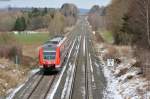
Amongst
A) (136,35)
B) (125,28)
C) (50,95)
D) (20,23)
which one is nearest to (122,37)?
(125,28)

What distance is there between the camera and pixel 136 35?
53.6m

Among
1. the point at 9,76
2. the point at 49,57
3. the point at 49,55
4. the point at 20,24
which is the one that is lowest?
the point at 20,24

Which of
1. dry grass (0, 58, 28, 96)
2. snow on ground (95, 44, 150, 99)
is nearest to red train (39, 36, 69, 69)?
dry grass (0, 58, 28, 96)

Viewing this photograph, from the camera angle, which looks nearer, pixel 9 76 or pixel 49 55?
pixel 9 76

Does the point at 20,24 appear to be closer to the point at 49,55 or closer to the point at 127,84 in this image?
the point at 49,55

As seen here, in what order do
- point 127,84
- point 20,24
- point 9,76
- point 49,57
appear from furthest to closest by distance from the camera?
point 20,24
point 49,57
point 9,76
point 127,84

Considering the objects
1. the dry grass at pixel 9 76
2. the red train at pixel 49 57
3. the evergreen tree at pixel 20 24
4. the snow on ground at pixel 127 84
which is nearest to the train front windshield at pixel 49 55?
the red train at pixel 49 57

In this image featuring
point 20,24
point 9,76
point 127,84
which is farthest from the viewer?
point 20,24

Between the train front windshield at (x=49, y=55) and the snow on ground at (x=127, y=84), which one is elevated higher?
the train front windshield at (x=49, y=55)

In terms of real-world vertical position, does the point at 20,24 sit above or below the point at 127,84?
below

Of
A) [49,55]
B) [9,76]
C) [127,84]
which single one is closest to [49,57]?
[49,55]

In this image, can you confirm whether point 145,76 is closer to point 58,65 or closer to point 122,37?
point 58,65

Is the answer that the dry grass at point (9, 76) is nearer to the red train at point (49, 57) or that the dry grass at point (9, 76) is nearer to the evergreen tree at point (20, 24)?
the red train at point (49, 57)

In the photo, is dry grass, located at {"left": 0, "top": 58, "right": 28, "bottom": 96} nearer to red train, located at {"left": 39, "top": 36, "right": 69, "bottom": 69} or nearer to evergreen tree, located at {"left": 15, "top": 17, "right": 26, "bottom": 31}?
red train, located at {"left": 39, "top": 36, "right": 69, "bottom": 69}
